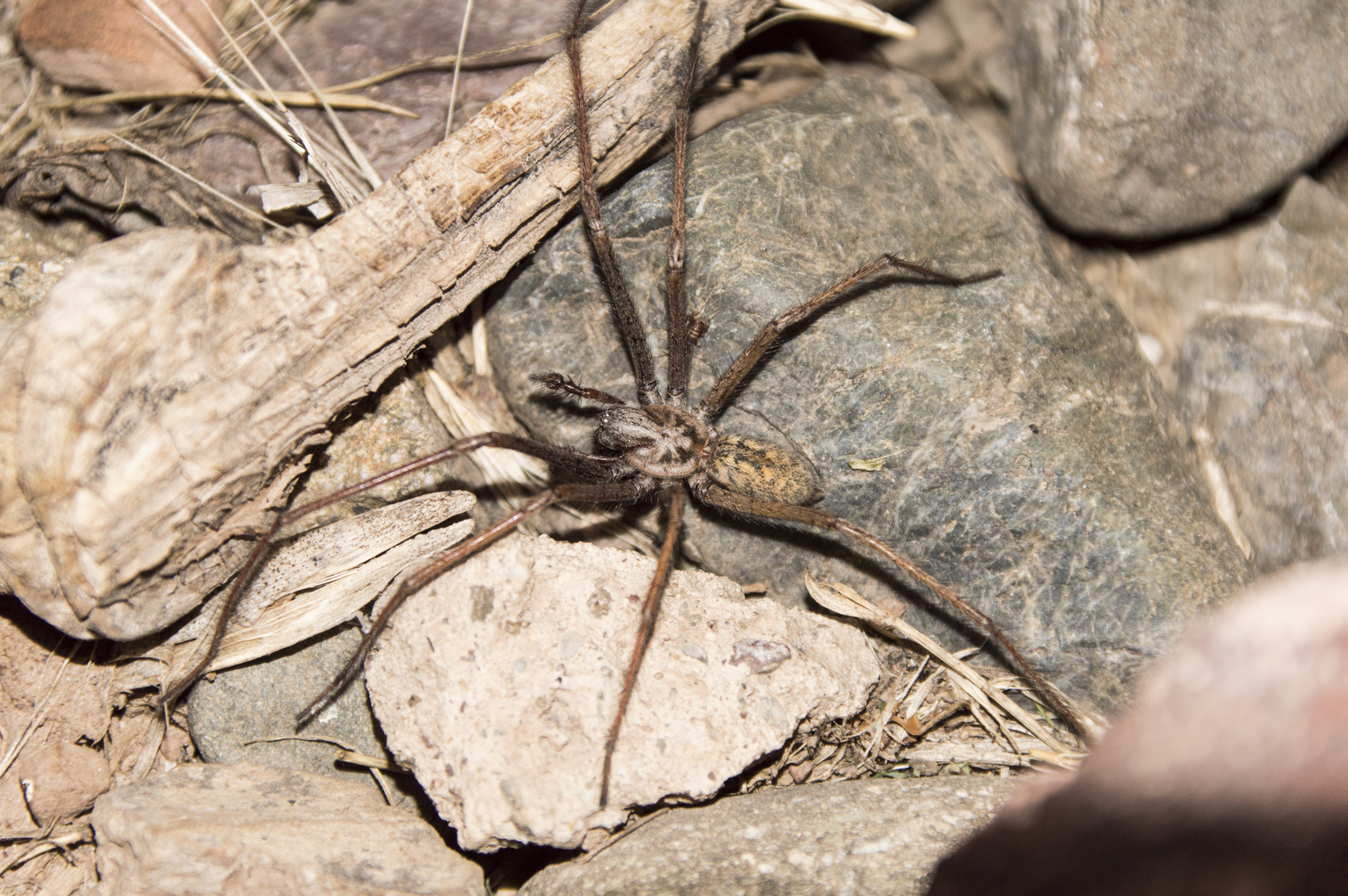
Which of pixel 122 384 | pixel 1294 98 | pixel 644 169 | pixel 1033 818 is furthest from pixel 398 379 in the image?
pixel 1294 98

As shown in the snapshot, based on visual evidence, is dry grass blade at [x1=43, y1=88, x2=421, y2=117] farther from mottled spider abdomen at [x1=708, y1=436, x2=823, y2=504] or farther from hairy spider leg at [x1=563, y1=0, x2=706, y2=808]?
mottled spider abdomen at [x1=708, y1=436, x2=823, y2=504]

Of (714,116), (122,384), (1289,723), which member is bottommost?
(1289,723)

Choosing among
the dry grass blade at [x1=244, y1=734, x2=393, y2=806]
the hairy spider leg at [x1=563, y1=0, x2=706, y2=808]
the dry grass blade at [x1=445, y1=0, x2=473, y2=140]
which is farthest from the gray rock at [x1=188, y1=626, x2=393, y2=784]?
the dry grass blade at [x1=445, y1=0, x2=473, y2=140]

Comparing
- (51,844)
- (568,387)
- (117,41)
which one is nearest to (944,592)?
(568,387)

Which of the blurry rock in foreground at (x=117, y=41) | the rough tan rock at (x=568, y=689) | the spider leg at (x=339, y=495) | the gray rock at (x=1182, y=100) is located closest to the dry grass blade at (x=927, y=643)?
the rough tan rock at (x=568, y=689)

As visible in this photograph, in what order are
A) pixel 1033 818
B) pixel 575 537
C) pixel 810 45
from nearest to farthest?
pixel 1033 818
pixel 575 537
pixel 810 45

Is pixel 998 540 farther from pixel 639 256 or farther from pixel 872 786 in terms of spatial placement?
pixel 639 256

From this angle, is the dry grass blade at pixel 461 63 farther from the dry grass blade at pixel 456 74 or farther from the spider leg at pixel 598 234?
the spider leg at pixel 598 234

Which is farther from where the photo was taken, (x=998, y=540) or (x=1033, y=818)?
(x=998, y=540)
